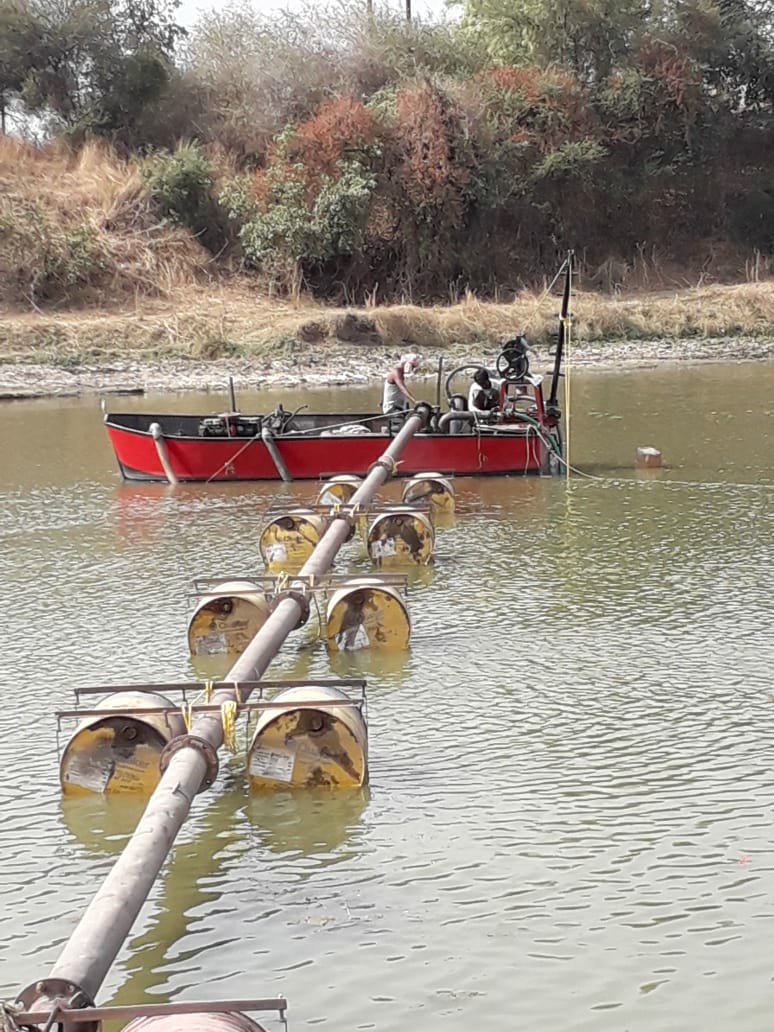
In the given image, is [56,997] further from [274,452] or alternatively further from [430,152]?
[430,152]

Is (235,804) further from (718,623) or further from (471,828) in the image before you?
(718,623)

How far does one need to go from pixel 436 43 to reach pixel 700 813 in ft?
124

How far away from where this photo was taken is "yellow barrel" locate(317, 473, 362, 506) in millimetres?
14999

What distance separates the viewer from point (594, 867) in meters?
6.49

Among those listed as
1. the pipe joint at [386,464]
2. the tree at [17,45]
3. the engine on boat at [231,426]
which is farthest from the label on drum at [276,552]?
the tree at [17,45]

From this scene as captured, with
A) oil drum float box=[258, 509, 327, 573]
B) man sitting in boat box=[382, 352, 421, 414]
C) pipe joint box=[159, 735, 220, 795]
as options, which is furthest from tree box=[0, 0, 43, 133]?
pipe joint box=[159, 735, 220, 795]

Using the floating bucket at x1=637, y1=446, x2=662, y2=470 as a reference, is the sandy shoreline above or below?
above

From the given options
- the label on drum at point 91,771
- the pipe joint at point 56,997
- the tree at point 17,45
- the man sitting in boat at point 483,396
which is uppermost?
the tree at point 17,45

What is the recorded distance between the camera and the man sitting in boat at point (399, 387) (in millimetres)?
17031

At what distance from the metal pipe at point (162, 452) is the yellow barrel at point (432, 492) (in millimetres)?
3310

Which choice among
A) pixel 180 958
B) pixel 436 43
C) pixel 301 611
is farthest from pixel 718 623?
pixel 436 43

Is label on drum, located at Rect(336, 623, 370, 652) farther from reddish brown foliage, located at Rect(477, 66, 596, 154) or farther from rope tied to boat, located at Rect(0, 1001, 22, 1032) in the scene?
reddish brown foliage, located at Rect(477, 66, 596, 154)

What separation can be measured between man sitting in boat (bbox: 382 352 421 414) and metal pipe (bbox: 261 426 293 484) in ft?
4.70

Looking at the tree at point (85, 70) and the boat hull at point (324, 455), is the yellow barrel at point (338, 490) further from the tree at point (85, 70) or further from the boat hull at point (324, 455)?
the tree at point (85, 70)
